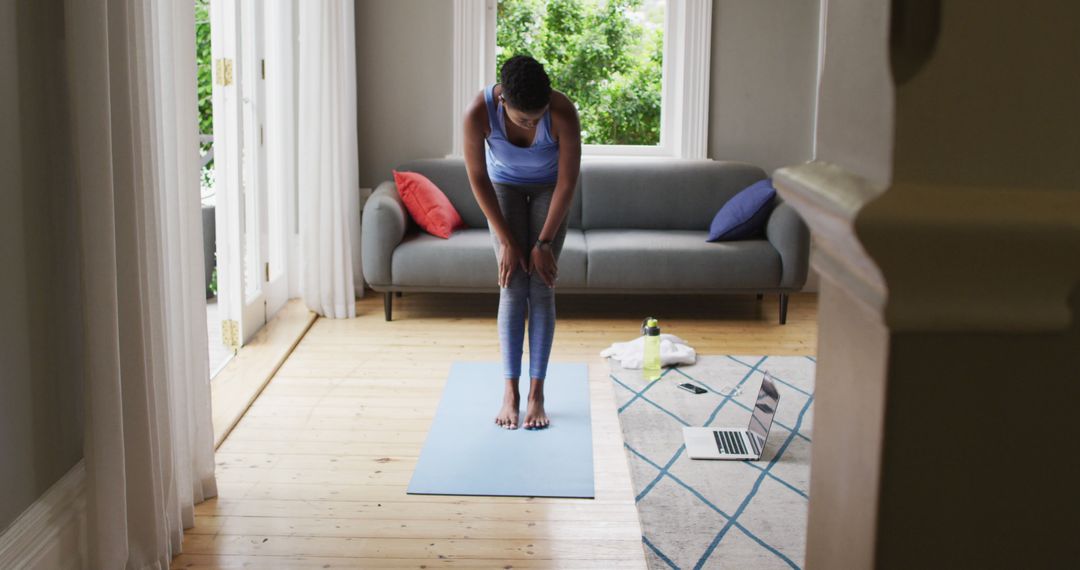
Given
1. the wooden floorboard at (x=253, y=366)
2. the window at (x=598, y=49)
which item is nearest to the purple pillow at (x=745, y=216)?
the window at (x=598, y=49)

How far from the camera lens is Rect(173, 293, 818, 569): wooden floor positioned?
272 centimetres

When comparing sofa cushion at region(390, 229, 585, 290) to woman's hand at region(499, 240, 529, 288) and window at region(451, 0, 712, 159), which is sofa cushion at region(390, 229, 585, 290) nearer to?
window at region(451, 0, 712, 159)

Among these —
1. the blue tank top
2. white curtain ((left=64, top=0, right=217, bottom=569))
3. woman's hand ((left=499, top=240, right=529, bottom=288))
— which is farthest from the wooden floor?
the blue tank top

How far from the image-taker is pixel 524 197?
361 cm

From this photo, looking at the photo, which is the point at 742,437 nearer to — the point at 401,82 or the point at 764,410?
the point at 764,410

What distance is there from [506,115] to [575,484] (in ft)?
3.97

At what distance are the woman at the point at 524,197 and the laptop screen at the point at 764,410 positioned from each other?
73 centimetres

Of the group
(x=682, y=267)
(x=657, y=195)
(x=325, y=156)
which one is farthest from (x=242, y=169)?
(x=657, y=195)

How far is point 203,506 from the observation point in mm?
2998

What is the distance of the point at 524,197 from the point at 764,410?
42.6 inches

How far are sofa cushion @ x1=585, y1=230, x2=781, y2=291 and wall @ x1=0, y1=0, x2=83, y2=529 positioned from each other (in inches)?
120

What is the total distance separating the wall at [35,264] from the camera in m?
2.12

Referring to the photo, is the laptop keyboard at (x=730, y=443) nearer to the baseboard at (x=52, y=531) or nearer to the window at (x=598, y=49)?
Result: the baseboard at (x=52, y=531)

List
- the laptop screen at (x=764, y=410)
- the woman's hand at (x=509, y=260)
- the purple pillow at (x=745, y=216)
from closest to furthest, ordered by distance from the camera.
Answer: the laptop screen at (x=764, y=410)
the woman's hand at (x=509, y=260)
the purple pillow at (x=745, y=216)
